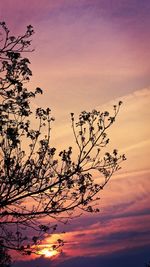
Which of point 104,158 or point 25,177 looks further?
point 104,158

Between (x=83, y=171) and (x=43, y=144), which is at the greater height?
(x=43, y=144)

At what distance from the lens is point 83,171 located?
1576cm

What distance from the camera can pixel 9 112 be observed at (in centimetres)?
1476

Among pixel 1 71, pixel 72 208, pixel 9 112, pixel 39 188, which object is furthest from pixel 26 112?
pixel 72 208

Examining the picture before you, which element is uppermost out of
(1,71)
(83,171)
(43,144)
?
(1,71)

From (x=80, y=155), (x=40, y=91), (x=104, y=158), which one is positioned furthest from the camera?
(x=104, y=158)

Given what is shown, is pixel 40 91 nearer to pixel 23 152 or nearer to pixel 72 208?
pixel 23 152

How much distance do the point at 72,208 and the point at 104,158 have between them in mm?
2264

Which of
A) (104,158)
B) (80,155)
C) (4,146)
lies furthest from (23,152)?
(104,158)

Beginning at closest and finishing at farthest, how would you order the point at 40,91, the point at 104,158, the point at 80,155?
the point at 40,91
the point at 80,155
the point at 104,158

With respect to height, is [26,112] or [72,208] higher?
[26,112]

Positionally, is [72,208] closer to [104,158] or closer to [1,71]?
[104,158]

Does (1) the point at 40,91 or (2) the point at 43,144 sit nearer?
(1) the point at 40,91

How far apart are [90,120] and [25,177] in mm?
2992
